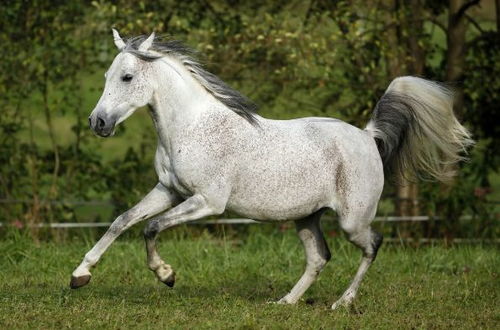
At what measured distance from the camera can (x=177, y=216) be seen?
708cm

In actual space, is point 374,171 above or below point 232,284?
above

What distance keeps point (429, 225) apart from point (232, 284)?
4.18 m

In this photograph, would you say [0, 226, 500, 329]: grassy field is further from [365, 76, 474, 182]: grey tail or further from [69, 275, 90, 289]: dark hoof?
[365, 76, 474, 182]: grey tail

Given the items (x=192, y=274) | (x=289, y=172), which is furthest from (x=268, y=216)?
(x=192, y=274)

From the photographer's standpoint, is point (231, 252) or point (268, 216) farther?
point (231, 252)

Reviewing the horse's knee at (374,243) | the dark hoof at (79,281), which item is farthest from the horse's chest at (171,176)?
the horse's knee at (374,243)

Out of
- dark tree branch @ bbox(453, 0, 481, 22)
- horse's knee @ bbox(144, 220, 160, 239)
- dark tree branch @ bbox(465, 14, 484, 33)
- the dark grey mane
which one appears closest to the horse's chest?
horse's knee @ bbox(144, 220, 160, 239)

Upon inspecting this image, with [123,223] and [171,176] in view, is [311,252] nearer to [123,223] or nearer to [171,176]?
[171,176]

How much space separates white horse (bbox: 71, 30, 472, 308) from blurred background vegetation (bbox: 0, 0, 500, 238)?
4510mm

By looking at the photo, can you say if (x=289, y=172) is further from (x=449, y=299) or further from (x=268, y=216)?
(x=449, y=299)

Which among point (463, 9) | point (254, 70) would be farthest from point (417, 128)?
point (463, 9)

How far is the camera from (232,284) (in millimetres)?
8945

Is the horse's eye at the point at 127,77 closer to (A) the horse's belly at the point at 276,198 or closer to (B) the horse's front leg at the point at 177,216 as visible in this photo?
(B) the horse's front leg at the point at 177,216

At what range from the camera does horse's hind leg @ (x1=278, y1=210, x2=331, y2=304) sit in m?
7.84
